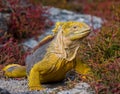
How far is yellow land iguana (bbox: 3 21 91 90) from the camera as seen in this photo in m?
7.92

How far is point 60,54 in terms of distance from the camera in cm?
802

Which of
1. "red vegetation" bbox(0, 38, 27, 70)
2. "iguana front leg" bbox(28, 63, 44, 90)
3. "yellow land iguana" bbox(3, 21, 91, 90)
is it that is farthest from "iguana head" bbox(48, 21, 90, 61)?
"red vegetation" bbox(0, 38, 27, 70)

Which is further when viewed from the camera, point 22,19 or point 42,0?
point 42,0

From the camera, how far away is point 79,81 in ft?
25.6

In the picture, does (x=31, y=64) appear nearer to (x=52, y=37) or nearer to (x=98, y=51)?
(x=52, y=37)

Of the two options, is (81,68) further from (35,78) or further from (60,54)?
(35,78)

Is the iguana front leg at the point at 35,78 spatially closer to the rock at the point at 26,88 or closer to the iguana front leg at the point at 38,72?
the iguana front leg at the point at 38,72

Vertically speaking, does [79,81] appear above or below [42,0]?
below

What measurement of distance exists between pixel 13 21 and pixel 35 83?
14.7 feet

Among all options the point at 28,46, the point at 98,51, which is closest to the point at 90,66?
the point at 98,51

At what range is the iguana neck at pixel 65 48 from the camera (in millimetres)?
7965

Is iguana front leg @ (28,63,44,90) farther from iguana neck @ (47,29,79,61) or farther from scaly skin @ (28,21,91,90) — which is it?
iguana neck @ (47,29,79,61)

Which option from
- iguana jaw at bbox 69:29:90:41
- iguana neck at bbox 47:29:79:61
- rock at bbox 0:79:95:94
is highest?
iguana jaw at bbox 69:29:90:41

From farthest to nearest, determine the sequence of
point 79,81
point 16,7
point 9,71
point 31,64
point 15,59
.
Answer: point 16,7 < point 15,59 < point 9,71 < point 31,64 < point 79,81
